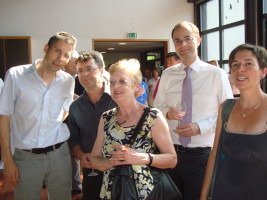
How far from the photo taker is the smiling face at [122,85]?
1697 millimetres

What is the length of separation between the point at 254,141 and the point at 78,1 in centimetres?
717

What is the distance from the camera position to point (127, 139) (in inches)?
63.9

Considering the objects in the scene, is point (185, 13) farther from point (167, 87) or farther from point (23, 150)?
point (23, 150)

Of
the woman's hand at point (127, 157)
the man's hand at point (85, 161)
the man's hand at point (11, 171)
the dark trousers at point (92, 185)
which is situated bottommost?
the dark trousers at point (92, 185)

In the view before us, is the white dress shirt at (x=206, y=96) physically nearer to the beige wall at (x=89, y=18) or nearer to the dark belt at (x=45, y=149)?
the dark belt at (x=45, y=149)

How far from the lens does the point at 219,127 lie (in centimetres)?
168

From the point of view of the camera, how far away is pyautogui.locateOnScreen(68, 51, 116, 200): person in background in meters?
2.12

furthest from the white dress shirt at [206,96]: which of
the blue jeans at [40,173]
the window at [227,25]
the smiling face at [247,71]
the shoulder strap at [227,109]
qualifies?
the window at [227,25]

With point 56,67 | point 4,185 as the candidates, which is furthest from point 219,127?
point 4,185

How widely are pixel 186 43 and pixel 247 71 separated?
74cm

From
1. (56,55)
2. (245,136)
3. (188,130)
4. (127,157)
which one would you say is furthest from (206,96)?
(56,55)

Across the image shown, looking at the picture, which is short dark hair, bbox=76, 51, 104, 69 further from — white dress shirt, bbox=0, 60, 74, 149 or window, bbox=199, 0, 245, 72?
window, bbox=199, 0, 245, 72

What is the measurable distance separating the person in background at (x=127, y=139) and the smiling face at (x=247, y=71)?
1.73ft

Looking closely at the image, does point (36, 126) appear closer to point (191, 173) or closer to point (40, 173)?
point (40, 173)
